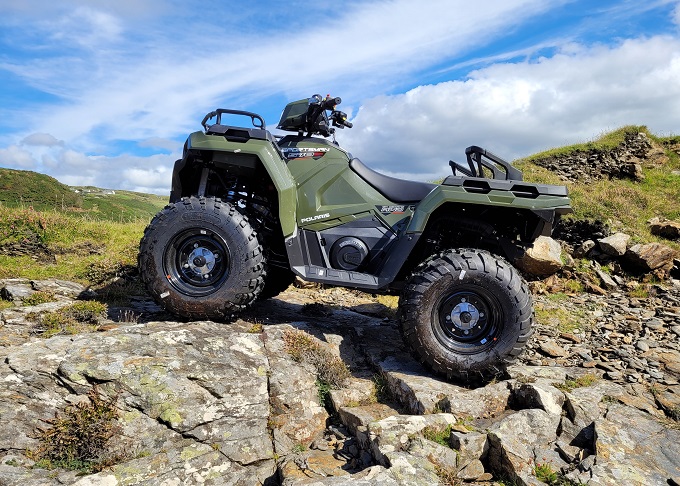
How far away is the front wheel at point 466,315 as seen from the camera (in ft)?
14.5

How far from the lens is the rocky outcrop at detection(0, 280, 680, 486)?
132 inches

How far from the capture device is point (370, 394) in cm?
452

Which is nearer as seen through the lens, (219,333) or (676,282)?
(219,333)

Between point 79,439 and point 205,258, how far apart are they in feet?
6.72

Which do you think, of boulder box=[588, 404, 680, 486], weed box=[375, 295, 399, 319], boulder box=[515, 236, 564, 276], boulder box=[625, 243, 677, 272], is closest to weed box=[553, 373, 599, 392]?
boulder box=[588, 404, 680, 486]

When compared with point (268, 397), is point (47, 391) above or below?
above

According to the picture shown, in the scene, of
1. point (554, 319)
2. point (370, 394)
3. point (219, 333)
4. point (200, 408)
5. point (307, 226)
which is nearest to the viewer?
point (200, 408)

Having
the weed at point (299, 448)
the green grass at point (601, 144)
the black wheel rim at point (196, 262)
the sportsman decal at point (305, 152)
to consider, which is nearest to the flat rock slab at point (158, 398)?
the weed at point (299, 448)

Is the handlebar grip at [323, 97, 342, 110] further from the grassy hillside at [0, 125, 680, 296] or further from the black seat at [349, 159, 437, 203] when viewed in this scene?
the grassy hillside at [0, 125, 680, 296]

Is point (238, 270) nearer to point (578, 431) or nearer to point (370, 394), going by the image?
point (370, 394)

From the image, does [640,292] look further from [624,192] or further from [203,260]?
[203,260]

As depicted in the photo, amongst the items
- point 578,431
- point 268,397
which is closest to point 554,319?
point 578,431

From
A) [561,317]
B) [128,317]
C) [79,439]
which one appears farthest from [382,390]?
[561,317]

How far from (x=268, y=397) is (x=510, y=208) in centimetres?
299
